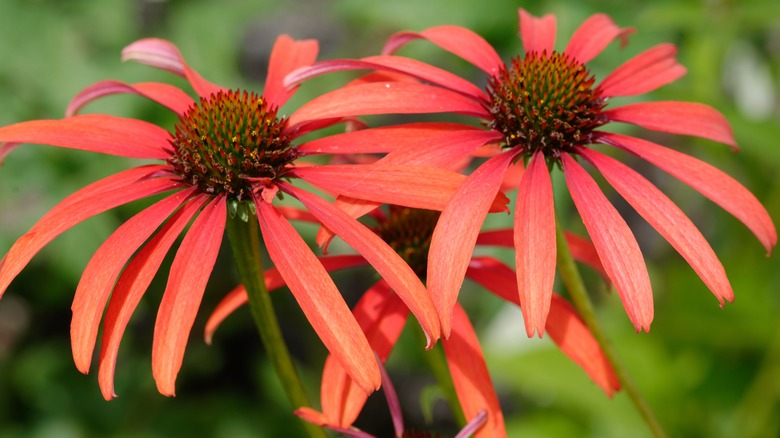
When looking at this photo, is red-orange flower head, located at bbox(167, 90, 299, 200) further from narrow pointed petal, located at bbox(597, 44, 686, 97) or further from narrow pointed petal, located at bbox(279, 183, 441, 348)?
narrow pointed petal, located at bbox(597, 44, 686, 97)

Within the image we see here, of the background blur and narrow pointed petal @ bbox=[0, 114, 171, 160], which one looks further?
the background blur

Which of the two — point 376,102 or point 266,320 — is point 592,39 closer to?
point 376,102

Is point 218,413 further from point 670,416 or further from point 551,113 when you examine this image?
point 551,113

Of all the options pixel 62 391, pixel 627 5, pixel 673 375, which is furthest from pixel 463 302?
pixel 62 391

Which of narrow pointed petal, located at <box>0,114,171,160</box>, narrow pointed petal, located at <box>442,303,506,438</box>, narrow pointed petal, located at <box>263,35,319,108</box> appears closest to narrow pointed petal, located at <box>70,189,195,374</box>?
narrow pointed petal, located at <box>0,114,171,160</box>

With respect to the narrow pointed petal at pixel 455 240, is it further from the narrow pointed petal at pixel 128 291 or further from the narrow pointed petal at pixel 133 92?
the narrow pointed petal at pixel 133 92

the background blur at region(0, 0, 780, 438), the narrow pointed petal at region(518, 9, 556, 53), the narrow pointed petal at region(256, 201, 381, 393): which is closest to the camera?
the narrow pointed petal at region(256, 201, 381, 393)

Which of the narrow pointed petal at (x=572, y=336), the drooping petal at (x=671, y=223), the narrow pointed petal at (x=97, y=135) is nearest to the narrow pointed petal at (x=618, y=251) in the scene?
the drooping petal at (x=671, y=223)
